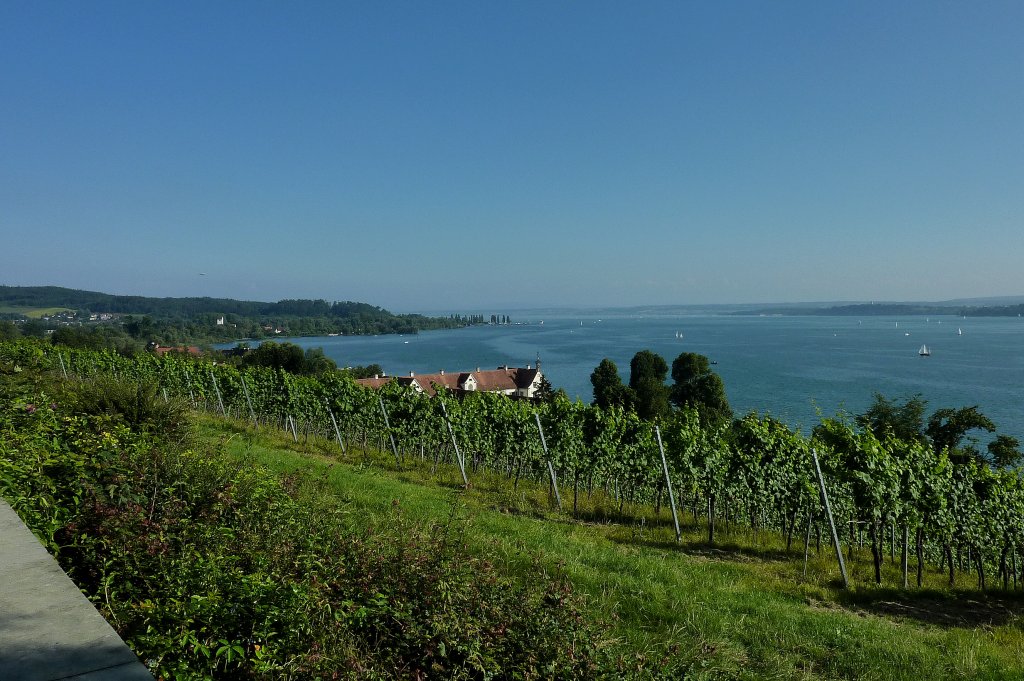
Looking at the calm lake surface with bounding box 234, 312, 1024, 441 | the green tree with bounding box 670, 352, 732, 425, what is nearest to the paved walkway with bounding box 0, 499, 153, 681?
the calm lake surface with bounding box 234, 312, 1024, 441

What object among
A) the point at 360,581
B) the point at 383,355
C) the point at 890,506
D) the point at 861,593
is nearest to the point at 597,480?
the point at 890,506

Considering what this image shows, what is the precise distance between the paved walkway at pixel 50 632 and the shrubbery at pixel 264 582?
0.44m

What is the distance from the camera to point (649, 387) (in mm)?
60094

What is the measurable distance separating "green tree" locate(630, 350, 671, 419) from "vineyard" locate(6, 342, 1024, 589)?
36.5 meters

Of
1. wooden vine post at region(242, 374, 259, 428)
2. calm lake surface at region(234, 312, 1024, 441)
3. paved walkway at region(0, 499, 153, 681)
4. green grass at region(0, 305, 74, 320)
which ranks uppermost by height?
green grass at region(0, 305, 74, 320)

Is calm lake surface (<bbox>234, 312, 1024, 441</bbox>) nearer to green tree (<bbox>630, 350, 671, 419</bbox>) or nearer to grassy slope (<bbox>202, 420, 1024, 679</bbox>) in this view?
green tree (<bbox>630, 350, 671, 419</bbox>)

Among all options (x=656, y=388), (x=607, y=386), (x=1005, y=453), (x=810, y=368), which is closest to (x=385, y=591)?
(x=1005, y=453)

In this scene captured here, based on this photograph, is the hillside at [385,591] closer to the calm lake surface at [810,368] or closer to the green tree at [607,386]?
the calm lake surface at [810,368]

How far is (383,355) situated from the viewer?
149 m

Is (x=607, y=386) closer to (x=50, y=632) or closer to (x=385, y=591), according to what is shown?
(x=385, y=591)

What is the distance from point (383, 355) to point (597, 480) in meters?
138

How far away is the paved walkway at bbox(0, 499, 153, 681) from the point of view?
79.8 inches

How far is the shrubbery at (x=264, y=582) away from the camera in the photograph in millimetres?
2961

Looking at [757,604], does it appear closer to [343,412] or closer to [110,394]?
[110,394]
